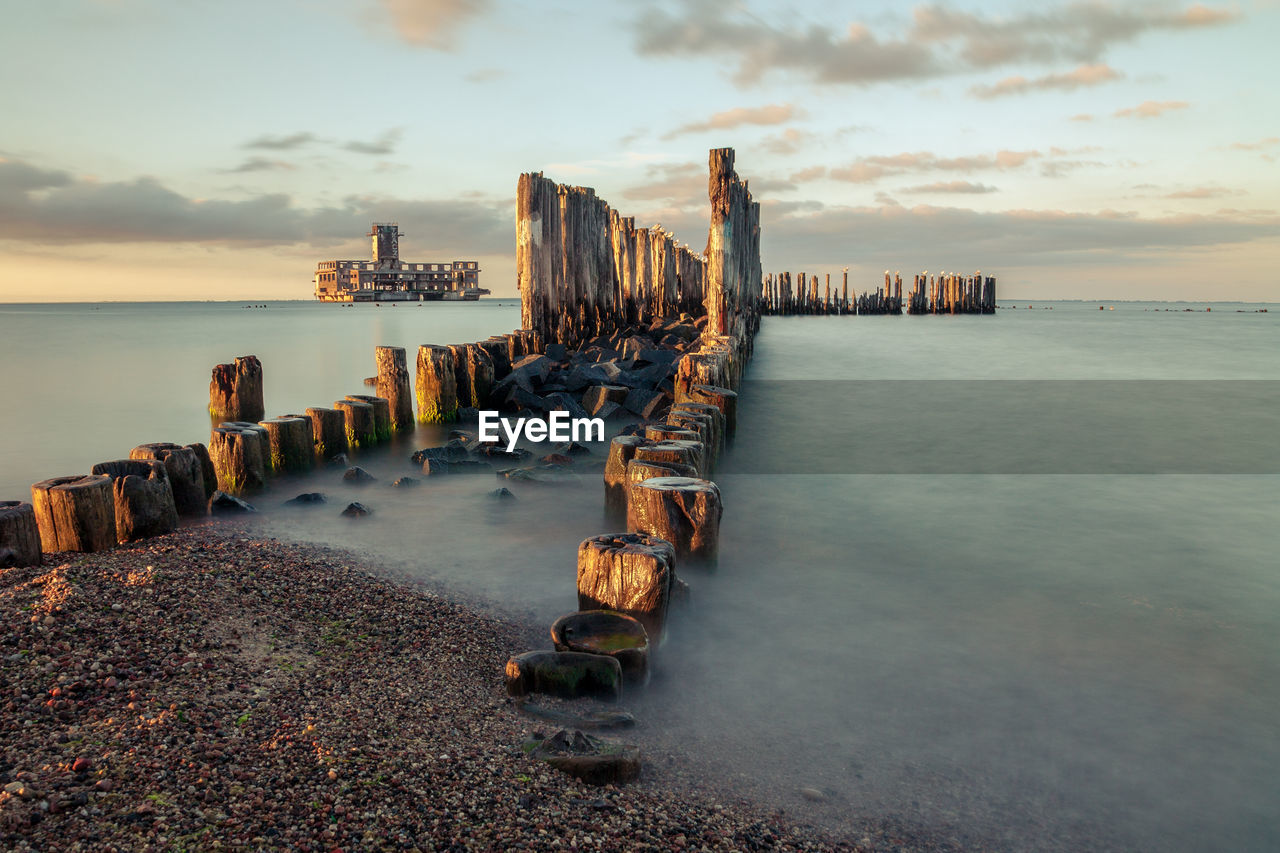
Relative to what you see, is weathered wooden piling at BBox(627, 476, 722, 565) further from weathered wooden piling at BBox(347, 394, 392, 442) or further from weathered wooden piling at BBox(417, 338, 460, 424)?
weathered wooden piling at BBox(417, 338, 460, 424)

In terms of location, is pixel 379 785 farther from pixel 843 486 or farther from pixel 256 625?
pixel 843 486

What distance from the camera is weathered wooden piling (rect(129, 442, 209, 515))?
4973mm

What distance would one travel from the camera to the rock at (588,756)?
2215 millimetres

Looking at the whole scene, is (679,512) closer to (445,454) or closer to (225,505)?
(225,505)

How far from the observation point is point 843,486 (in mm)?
6691

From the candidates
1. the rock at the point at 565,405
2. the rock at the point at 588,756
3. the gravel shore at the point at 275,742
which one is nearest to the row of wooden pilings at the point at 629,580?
the rock at the point at 588,756

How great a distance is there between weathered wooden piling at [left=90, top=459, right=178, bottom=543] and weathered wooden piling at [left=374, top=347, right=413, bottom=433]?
4.04m

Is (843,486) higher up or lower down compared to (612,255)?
lower down

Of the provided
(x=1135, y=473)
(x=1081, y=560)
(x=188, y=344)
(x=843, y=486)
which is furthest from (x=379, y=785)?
(x=188, y=344)

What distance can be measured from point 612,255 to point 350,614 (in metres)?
16.0

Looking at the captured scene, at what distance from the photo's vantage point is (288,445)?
6.40 m

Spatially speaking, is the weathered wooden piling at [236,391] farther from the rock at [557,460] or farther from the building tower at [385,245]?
the building tower at [385,245]

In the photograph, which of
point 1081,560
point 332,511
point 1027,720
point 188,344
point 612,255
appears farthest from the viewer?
point 188,344

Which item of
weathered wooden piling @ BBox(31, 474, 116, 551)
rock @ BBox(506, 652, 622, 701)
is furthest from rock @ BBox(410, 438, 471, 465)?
rock @ BBox(506, 652, 622, 701)
